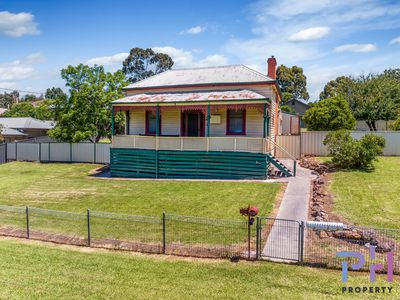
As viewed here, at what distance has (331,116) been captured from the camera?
30281 millimetres

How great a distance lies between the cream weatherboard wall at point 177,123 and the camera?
69.2 ft

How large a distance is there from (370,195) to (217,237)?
7689 millimetres

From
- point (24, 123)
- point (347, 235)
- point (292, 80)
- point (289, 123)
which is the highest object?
point (292, 80)

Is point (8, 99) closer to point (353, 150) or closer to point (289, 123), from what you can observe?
point (289, 123)

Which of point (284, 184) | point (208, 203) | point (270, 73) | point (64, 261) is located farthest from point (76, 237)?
point (270, 73)

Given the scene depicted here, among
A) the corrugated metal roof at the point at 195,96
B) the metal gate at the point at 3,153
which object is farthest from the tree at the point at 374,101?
the metal gate at the point at 3,153

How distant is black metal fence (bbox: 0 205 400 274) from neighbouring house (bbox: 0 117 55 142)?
35.1 m

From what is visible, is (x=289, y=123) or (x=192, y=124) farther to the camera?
(x=289, y=123)

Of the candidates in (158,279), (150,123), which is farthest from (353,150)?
(158,279)

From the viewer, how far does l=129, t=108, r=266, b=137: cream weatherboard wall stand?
21.1 metres

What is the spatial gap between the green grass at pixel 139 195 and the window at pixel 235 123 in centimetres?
470

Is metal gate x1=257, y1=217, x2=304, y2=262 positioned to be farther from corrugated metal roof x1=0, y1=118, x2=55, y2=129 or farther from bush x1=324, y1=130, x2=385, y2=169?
corrugated metal roof x1=0, y1=118, x2=55, y2=129

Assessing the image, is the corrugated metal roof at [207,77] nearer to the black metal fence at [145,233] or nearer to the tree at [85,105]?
the tree at [85,105]

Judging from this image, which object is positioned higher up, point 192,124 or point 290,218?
point 192,124
